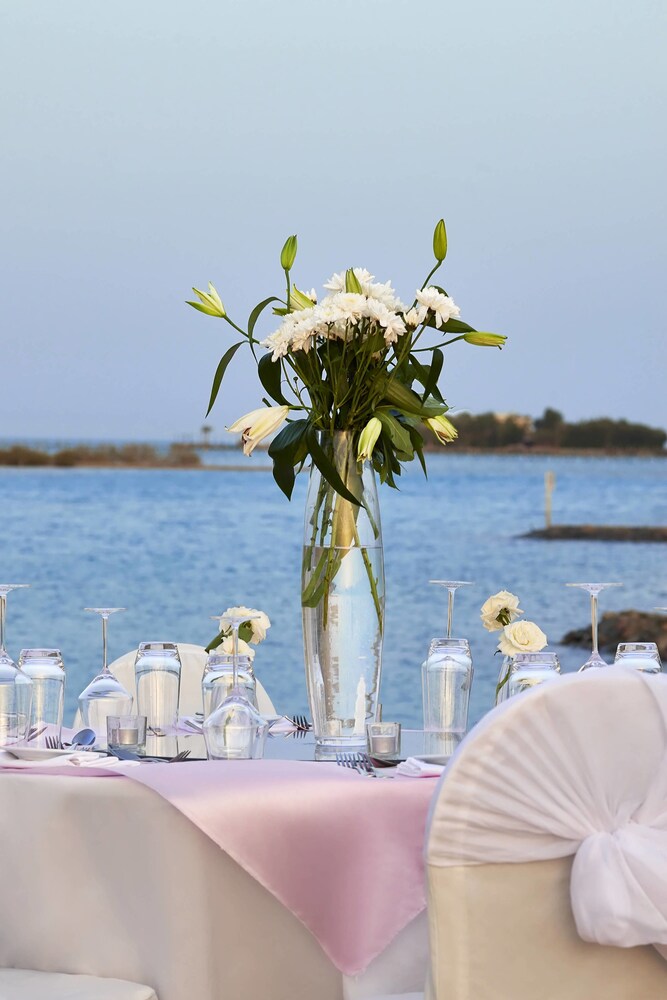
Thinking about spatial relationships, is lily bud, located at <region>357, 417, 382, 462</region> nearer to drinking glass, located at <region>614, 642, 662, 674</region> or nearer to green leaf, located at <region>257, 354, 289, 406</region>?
green leaf, located at <region>257, 354, 289, 406</region>

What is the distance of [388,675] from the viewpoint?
44.9 ft

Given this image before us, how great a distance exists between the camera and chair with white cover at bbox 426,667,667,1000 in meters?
1.38

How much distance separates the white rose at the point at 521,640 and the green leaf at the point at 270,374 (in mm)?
561

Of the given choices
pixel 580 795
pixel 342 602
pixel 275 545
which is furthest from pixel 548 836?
pixel 275 545

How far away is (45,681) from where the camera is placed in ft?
7.22

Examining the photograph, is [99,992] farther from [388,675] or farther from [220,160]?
[220,160]

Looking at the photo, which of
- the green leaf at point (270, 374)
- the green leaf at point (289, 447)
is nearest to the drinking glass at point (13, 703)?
the green leaf at point (289, 447)

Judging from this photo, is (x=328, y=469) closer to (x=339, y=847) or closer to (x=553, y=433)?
(x=339, y=847)

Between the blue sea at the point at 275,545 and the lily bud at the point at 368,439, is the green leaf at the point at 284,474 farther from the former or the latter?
the blue sea at the point at 275,545

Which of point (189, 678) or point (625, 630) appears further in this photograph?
point (625, 630)

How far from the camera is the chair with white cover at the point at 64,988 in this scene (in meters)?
1.68

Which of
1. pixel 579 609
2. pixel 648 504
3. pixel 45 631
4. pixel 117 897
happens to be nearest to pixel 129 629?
pixel 45 631

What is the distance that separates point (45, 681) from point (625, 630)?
12876 millimetres

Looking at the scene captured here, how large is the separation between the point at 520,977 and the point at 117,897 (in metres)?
0.59
